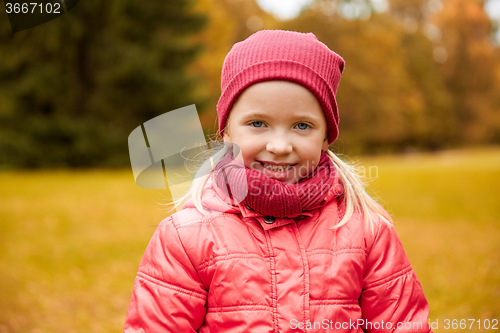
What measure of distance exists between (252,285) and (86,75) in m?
17.9

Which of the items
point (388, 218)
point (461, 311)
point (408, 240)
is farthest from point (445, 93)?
point (388, 218)

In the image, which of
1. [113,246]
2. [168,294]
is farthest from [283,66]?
[113,246]

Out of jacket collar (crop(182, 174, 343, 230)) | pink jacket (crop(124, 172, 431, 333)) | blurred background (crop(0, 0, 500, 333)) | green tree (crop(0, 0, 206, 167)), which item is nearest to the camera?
pink jacket (crop(124, 172, 431, 333))

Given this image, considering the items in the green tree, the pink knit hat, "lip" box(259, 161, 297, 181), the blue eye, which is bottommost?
"lip" box(259, 161, 297, 181)

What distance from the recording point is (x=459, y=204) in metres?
8.82

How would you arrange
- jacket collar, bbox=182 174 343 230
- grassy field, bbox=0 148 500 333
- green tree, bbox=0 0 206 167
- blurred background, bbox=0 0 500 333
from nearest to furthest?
1. jacket collar, bbox=182 174 343 230
2. grassy field, bbox=0 148 500 333
3. blurred background, bbox=0 0 500 333
4. green tree, bbox=0 0 206 167

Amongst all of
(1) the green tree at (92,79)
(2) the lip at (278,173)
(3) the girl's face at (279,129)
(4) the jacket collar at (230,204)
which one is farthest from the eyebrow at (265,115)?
(1) the green tree at (92,79)

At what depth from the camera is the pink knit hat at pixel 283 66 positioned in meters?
1.58

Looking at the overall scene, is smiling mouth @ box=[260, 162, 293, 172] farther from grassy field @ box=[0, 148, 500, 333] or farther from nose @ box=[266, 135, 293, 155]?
grassy field @ box=[0, 148, 500, 333]

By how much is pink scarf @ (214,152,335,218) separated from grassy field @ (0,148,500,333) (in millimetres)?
746

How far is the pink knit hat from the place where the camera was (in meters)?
1.58

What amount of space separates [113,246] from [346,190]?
477cm

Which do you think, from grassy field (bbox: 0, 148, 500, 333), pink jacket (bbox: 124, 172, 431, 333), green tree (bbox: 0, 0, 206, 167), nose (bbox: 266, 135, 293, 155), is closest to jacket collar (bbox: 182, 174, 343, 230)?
pink jacket (bbox: 124, 172, 431, 333)

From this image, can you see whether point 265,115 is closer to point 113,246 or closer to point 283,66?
point 283,66
